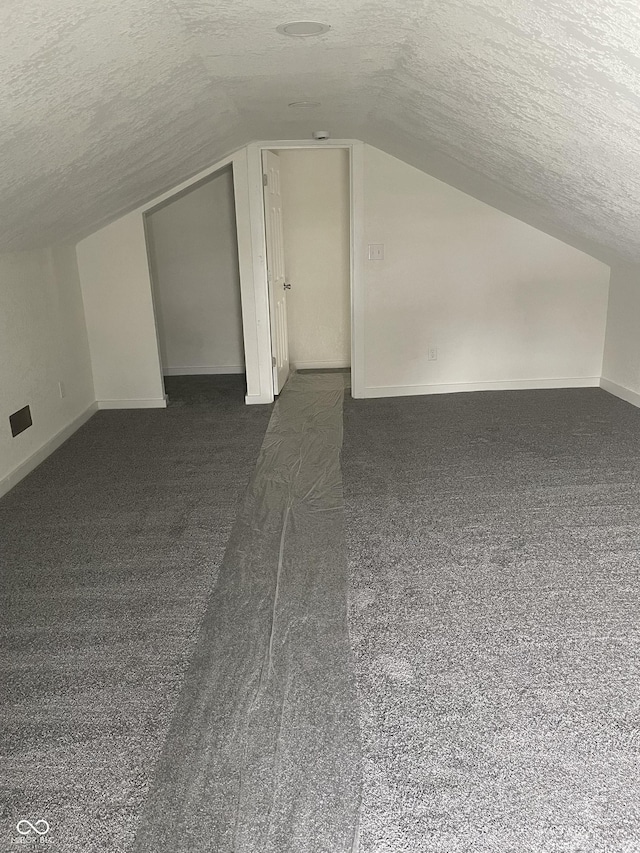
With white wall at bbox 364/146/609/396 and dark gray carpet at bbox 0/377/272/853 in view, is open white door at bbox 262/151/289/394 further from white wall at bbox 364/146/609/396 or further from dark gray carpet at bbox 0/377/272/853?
dark gray carpet at bbox 0/377/272/853

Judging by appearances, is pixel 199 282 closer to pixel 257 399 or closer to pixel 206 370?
pixel 206 370

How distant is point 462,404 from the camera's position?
5035 millimetres

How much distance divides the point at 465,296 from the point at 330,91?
7.85ft

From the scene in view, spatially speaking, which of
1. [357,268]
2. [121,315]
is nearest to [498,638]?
[357,268]

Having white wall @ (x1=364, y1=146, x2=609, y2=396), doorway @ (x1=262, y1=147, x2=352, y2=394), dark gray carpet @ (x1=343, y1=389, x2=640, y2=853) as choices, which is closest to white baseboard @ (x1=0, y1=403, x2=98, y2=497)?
doorway @ (x1=262, y1=147, x2=352, y2=394)

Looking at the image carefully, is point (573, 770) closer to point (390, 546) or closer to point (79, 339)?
point (390, 546)

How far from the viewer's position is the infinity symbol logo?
1631 mm

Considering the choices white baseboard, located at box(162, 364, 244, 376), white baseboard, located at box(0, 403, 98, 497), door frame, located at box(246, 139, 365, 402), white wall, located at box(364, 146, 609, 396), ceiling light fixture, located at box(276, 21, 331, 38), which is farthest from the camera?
white baseboard, located at box(162, 364, 244, 376)

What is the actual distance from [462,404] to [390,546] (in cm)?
230

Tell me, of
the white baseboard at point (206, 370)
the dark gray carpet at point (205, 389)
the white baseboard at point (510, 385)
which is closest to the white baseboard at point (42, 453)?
the dark gray carpet at point (205, 389)

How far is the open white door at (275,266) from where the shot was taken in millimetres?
5066

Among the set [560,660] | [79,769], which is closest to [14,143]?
[79,769]

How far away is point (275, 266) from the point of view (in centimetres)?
541

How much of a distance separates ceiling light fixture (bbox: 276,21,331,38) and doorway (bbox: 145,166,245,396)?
3.80 metres
